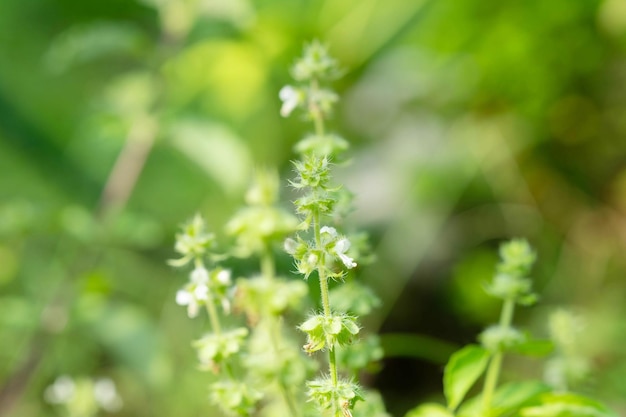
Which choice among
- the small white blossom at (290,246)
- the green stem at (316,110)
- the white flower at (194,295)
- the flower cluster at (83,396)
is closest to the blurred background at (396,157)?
the flower cluster at (83,396)

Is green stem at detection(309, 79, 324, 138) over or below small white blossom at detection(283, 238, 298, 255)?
over

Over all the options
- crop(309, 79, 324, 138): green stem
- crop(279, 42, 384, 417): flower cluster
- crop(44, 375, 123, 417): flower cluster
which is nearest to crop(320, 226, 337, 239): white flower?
crop(279, 42, 384, 417): flower cluster

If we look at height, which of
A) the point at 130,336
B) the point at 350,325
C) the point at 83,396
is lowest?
the point at 350,325

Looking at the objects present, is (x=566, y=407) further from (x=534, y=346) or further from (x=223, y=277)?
(x=223, y=277)

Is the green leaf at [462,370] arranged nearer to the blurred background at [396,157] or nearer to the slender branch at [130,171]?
the slender branch at [130,171]

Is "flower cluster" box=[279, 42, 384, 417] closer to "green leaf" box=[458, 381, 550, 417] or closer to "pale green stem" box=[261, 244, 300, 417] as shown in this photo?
"pale green stem" box=[261, 244, 300, 417]

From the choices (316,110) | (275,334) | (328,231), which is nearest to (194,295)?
(275,334)

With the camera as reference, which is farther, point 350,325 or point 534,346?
point 534,346
